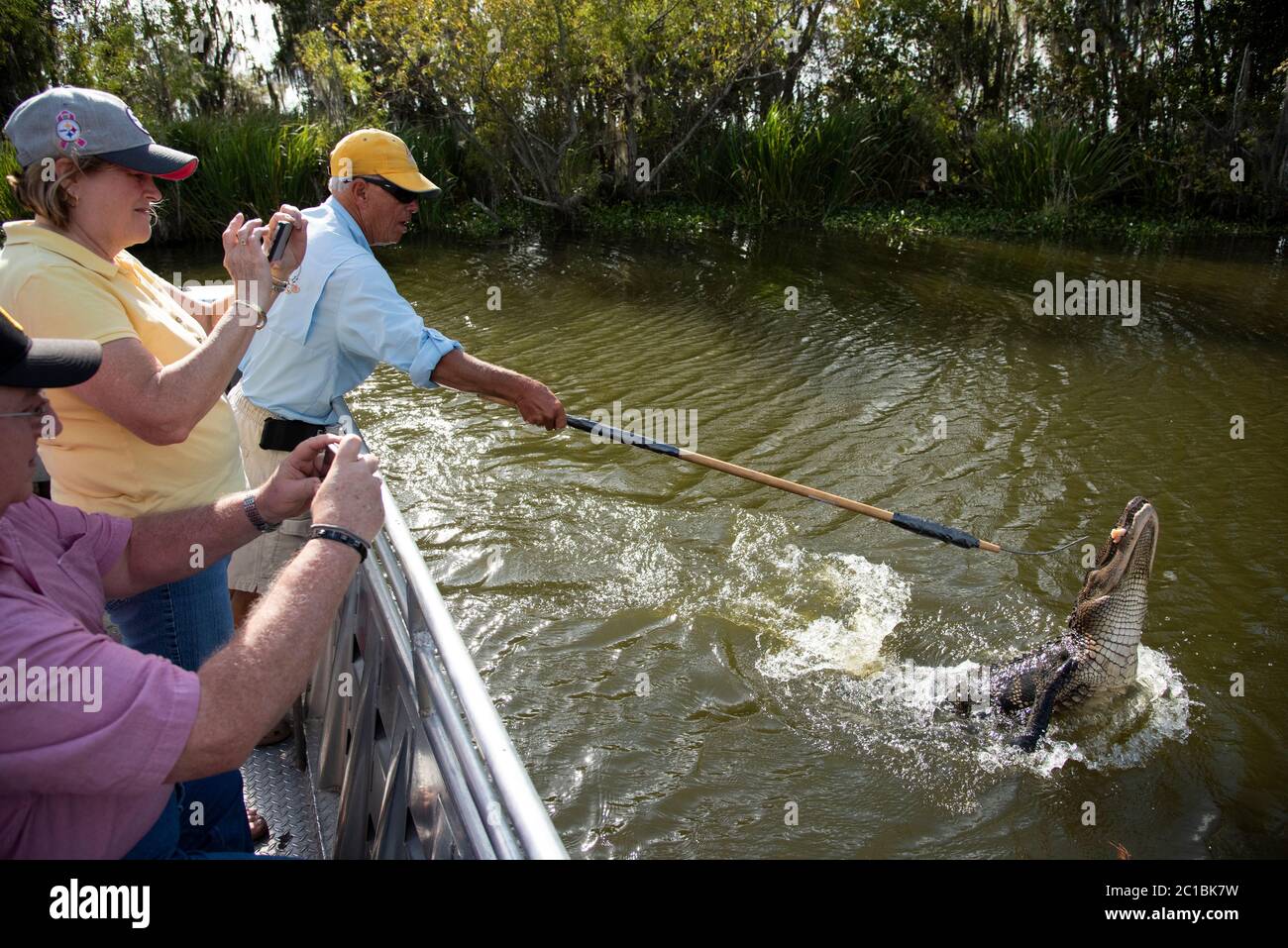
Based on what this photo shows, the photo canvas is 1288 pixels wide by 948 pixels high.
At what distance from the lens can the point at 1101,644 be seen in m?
4.23

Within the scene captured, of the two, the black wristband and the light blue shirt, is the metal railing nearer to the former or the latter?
the black wristband

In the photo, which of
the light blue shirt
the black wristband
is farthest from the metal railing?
the light blue shirt

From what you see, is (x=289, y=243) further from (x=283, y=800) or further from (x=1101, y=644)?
(x=1101, y=644)

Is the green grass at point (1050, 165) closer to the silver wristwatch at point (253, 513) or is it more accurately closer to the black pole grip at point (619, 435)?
the black pole grip at point (619, 435)

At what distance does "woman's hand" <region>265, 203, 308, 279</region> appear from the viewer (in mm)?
2686

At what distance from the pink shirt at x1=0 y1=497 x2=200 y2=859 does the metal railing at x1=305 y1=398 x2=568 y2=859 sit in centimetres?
47

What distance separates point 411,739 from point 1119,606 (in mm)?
3369

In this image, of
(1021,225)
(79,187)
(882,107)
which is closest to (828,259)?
(1021,225)

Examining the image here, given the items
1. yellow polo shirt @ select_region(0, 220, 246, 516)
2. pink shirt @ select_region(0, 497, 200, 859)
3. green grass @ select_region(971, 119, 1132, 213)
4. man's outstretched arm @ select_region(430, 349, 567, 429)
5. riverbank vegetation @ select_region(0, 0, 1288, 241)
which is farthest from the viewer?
green grass @ select_region(971, 119, 1132, 213)

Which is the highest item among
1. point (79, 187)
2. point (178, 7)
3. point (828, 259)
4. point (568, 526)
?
point (178, 7)

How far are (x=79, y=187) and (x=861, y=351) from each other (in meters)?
8.20

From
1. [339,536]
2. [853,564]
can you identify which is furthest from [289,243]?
[853,564]

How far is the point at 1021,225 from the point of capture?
51.7ft
